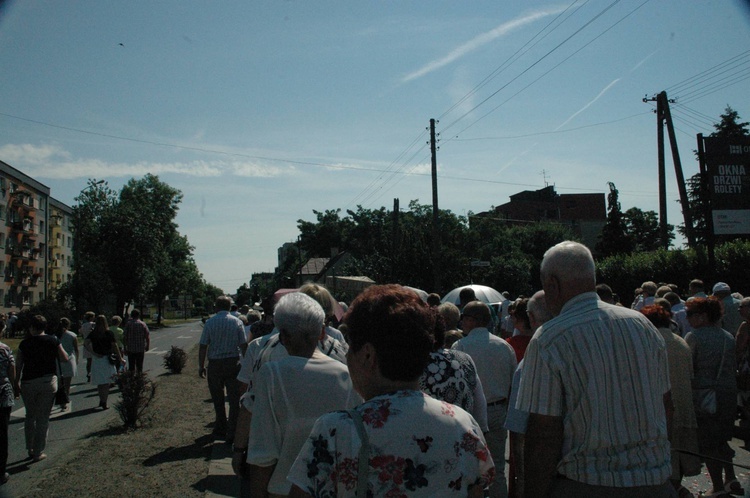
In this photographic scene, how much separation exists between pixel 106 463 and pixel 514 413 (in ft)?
19.4

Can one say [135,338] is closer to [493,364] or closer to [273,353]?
[493,364]

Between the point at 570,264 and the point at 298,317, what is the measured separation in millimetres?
1467

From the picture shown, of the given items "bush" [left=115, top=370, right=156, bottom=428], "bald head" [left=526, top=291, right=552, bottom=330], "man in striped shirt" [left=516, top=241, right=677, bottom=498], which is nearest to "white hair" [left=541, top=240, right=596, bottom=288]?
"man in striped shirt" [left=516, top=241, right=677, bottom=498]

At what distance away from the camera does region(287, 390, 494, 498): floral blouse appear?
1935 millimetres

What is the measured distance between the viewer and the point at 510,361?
5.24 metres

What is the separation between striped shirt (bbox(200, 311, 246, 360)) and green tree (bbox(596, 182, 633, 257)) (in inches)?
2036

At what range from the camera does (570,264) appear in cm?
288

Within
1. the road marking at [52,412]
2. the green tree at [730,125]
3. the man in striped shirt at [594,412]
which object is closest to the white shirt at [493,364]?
the man in striped shirt at [594,412]

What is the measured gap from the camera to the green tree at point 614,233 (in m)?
56.2

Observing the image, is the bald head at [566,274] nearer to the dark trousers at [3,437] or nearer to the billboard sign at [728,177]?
the dark trousers at [3,437]

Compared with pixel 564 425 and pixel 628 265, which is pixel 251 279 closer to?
pixel 628 265

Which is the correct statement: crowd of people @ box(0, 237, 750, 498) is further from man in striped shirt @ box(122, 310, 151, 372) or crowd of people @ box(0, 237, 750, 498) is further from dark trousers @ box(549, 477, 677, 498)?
man in striped shirt @ box(122, 310, 151, 372)

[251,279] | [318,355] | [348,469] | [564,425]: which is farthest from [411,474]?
[251,279]

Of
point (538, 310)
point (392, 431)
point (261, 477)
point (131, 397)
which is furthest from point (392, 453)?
point (131, 397)
